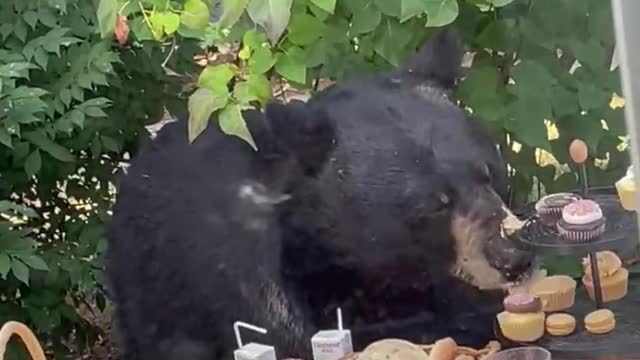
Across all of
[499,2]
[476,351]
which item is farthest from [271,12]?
[476,351]

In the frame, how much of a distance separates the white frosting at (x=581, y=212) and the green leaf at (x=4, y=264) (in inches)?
39.0

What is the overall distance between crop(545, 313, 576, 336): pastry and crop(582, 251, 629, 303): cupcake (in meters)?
0.06

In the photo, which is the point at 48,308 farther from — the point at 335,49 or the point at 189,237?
the point at 335,49

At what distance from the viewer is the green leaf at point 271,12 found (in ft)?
5.38

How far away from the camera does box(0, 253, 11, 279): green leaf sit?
2.09 metres

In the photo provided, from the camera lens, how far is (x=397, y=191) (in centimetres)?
180

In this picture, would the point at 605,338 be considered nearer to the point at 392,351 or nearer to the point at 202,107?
the point at 392,351

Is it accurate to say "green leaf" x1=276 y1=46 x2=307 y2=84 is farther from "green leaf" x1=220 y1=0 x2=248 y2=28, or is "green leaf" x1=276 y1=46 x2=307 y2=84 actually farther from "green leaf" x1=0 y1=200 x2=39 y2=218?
"green leaf" x1=0 y1=200 x2=39 y2=218

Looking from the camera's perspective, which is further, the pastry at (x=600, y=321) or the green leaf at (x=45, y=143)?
the green leaf at (x=45, y=143)

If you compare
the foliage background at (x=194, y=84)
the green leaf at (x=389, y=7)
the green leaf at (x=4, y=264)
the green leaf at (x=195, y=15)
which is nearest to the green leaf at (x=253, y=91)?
the foliage background at (x=194, y=84)

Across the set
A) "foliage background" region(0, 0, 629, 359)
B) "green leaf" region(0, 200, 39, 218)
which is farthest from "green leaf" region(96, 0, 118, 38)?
"green leaf" region(0, 200, 39, 218)

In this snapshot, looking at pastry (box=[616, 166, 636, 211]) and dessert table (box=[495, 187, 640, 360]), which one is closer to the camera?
pastry (box=[616, 166, 636, 211])

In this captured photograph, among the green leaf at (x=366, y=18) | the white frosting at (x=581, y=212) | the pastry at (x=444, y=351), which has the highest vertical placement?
the green leaf at (x=366, y=18)

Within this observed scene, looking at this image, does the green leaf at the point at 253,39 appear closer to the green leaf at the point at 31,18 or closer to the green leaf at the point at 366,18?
the green leaf at the point at 366,18
